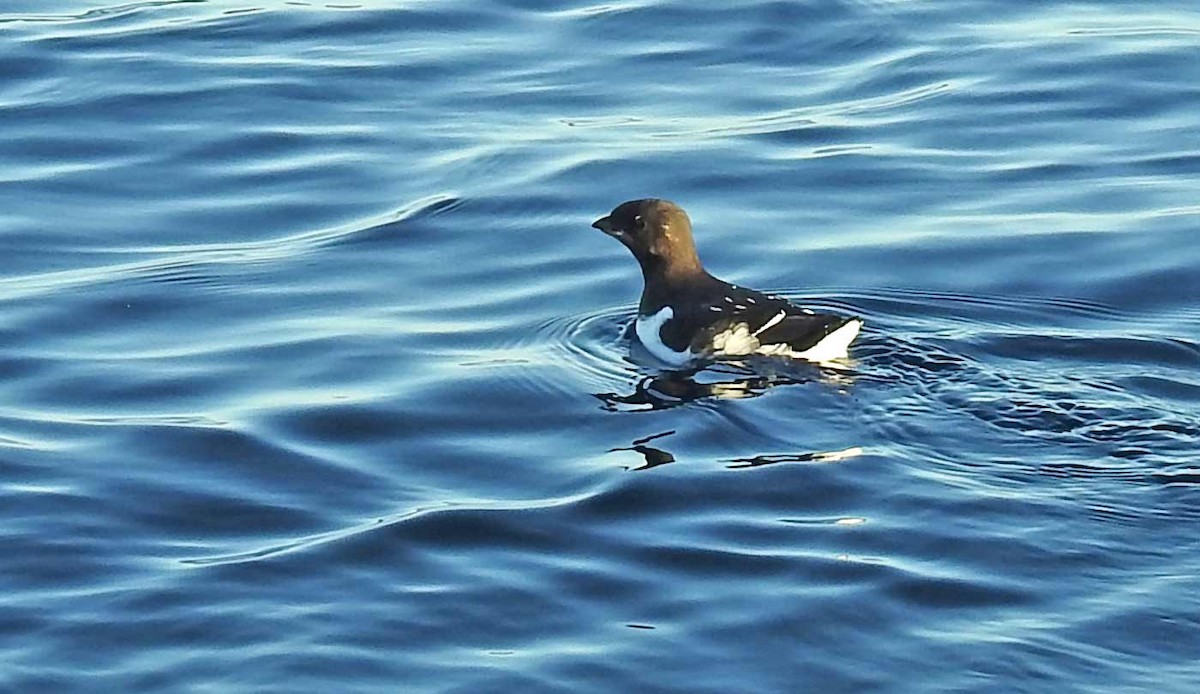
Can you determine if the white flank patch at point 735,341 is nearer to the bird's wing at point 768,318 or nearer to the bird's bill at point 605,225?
the bird's wing at point 768,318

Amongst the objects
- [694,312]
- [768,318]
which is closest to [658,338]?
[694,312]

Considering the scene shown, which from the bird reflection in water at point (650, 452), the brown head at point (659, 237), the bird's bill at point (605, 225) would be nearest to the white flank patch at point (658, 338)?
the brown head at point (659, 237)

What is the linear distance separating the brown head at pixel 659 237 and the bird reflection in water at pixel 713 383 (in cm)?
86

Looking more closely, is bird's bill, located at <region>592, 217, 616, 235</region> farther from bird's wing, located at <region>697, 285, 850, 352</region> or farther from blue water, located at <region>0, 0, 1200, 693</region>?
bird's wing, located at <region>697, 285, 850, 352</region>

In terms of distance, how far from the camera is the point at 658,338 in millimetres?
11648

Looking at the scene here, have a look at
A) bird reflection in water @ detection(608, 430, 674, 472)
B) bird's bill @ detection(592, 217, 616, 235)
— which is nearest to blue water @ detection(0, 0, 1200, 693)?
bird reflection in water @ detection(608, 430, 674, 472)

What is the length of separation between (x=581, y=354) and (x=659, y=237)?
0.94m

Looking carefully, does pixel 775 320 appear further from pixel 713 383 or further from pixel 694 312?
pixel 694 312

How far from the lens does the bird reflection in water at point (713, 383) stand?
1092 centimetres

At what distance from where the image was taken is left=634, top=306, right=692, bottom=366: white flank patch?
11.5 metres

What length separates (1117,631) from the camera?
26.2 ft

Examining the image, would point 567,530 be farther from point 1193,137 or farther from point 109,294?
point 1193,137

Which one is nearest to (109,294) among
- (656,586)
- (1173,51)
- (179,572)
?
(179,572)

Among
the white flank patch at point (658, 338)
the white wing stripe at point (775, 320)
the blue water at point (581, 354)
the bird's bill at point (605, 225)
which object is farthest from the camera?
the bird's bill at point (605, 225)
